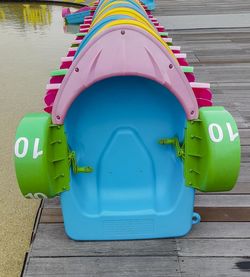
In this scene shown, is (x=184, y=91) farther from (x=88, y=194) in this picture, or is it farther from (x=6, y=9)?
(x=6, y=9)

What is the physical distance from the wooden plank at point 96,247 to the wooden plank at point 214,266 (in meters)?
0.08

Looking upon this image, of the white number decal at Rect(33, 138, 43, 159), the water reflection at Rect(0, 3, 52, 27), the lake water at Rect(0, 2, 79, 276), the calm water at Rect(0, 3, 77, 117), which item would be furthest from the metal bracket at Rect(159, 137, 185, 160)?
the water reflection at Rect(0, 3, 52, 27)

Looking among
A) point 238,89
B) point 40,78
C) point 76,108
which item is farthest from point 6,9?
point 76,108

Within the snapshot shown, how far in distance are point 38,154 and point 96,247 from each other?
→ 0.49 meters

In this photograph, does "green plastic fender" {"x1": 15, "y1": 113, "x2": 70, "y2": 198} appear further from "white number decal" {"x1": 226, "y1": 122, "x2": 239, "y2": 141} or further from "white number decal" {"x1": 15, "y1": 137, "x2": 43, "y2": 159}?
"white number decal" {"x1": 226, "y1": 122, "x2": 239, "y2": 141}

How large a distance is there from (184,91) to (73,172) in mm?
526

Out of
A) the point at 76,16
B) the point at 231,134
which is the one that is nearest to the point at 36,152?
the point at 231,134

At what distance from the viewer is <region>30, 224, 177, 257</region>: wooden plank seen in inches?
57.7

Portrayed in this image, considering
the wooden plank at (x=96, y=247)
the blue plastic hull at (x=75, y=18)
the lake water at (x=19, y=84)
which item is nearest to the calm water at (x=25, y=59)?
the lake water at (x=19, y=84)

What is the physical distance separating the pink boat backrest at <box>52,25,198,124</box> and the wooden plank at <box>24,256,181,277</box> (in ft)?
1.96

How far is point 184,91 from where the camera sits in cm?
130

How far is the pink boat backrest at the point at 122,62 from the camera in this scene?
124 centimetres

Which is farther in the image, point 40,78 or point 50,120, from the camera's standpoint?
point 40,78

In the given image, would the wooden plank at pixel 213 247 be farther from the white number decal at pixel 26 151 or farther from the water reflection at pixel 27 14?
the water reflection at pixel 27 14
